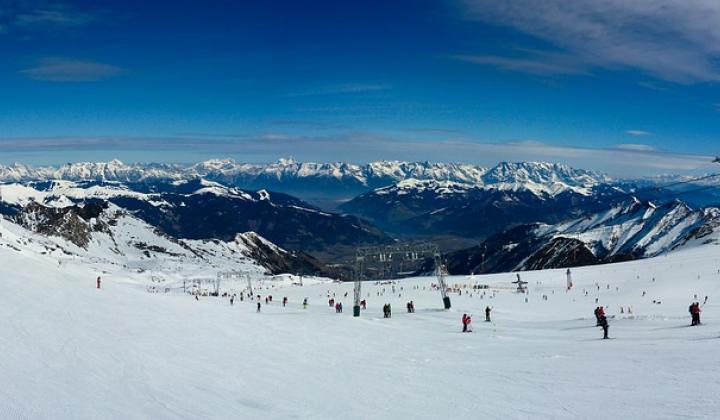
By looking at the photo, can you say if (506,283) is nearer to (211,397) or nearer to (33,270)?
(33,270)

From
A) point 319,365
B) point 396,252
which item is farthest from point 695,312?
point 396,252

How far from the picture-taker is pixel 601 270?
95.0m

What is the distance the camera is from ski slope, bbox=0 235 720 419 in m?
14.1

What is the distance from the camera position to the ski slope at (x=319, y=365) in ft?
46.2

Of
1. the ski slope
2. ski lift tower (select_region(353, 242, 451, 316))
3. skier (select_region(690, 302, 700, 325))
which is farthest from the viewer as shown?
ski lift tower (select_region(353, 242, 451, 316))

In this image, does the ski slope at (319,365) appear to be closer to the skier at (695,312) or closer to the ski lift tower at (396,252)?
the skier at (695,312)

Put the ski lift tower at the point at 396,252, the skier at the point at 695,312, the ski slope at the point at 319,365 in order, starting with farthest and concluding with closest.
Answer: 1. the ski lift tower at the point at 396,252
2. the skier at the point at 695,312
3. the ski slope at the point at 319,365

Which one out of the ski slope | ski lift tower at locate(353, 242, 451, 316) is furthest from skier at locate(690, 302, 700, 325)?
ski lift tower at locate(353, 242, 451, 316)

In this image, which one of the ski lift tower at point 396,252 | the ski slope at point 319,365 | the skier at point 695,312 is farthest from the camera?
the ski lift tower at point 396,252

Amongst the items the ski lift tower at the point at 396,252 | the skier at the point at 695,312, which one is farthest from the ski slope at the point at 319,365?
the ski lift tower at the point at 396,252

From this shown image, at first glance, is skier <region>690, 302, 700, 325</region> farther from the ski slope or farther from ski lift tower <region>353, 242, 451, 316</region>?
ski lift tower <region>353, 242, 451, 316</region>

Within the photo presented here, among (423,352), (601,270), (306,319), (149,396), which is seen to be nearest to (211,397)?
(149,396)

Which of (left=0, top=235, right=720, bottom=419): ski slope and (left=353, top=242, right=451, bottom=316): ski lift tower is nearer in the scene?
(left=0, top=235, right=720, bottom=419): ski slope

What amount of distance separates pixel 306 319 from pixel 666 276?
181 feet
